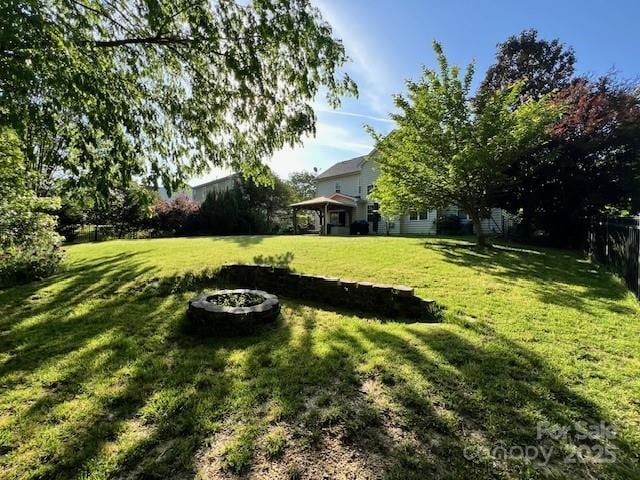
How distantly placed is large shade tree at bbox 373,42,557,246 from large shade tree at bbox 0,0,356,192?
6.78 m

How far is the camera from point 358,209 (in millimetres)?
25953

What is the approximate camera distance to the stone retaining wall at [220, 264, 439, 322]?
498 centimetres

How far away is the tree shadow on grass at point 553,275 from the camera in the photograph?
5.43 metres

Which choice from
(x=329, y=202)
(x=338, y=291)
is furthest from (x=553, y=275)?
(x=329, y=202)

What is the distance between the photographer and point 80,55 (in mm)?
3441

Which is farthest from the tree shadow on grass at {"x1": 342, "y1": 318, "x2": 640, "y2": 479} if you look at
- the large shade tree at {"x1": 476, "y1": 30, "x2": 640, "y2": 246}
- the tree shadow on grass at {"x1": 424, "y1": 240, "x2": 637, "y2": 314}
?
the large shade tree at {"x1": 476, "y1": 30, "x2": 640, "y2": 246}

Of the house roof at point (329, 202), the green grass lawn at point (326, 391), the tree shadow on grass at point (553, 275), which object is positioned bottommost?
the green grass lawn at point (326, 391)

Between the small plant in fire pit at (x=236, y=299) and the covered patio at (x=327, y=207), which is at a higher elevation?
the covered patio at (x=327, y=207)

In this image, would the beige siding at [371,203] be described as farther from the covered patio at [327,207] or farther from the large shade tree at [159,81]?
the large shade tree at [159,81]

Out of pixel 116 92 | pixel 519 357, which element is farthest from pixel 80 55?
pixel 519 357

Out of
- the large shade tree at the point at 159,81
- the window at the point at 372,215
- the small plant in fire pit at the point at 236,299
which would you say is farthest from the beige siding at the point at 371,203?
the small plant in fire pit at the point at 236,299

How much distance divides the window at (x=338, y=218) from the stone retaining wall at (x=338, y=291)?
18322 mm

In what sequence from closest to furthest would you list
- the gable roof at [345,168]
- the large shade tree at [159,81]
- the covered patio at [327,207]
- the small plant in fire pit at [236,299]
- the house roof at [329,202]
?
the large shade tree at [159,81], the small plant in fire pit at [236,299], the house roof at [329,202], the covered patio at [327,207], the gable roof at [345,168]

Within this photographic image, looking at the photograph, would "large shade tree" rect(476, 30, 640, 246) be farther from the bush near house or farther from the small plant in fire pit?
the bush near house
